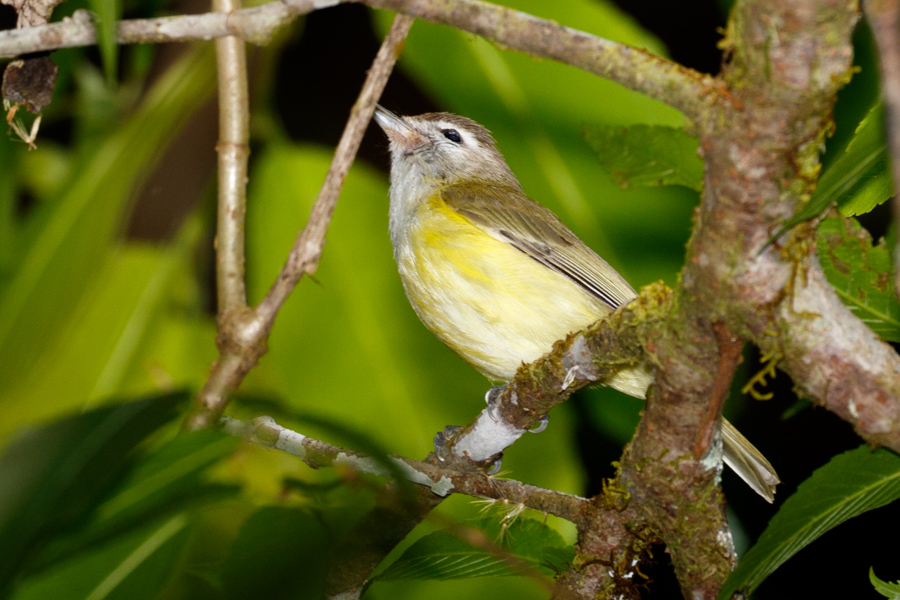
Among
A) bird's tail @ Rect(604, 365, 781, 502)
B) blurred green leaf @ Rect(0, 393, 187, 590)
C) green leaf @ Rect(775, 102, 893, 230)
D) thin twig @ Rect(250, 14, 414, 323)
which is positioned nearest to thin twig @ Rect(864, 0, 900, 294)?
green leaf @ Rect(775, 102, 893, 230)

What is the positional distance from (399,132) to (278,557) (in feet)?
6.95

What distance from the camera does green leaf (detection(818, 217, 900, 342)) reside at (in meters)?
1.39

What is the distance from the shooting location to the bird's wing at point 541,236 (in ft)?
7.84

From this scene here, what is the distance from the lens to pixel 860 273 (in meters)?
1.39

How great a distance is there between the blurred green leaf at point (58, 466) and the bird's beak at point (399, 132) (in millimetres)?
2080

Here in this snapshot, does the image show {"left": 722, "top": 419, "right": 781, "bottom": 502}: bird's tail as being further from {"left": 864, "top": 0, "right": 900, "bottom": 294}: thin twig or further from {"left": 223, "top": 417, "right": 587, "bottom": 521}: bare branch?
{"left": 864, "top": 0, "right": 900, "bottom": 294}: thin twig

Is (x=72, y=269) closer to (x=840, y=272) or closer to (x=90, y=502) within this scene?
(x=90, y=502)

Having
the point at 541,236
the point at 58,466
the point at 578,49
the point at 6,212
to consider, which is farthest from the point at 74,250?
the point at 578,49

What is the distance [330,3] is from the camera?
1.37 metres

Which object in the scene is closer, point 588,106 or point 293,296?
point 588,106

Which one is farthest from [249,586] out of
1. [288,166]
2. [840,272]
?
[288,166]

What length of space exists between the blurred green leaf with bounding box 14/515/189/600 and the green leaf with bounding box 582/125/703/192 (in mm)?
1073

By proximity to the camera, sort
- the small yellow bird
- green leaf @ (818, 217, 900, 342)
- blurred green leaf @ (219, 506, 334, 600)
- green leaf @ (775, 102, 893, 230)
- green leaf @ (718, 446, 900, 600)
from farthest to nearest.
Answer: the small yellow bird → green leaf @ (818, 217, 900, 342) → green leaf @ (718, 446, 900, 600) → blurred green leaf @ (219, 506, 334, 600) → green leaf @ (775, 102, 893, 230)

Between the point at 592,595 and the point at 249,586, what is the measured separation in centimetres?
A: 77
